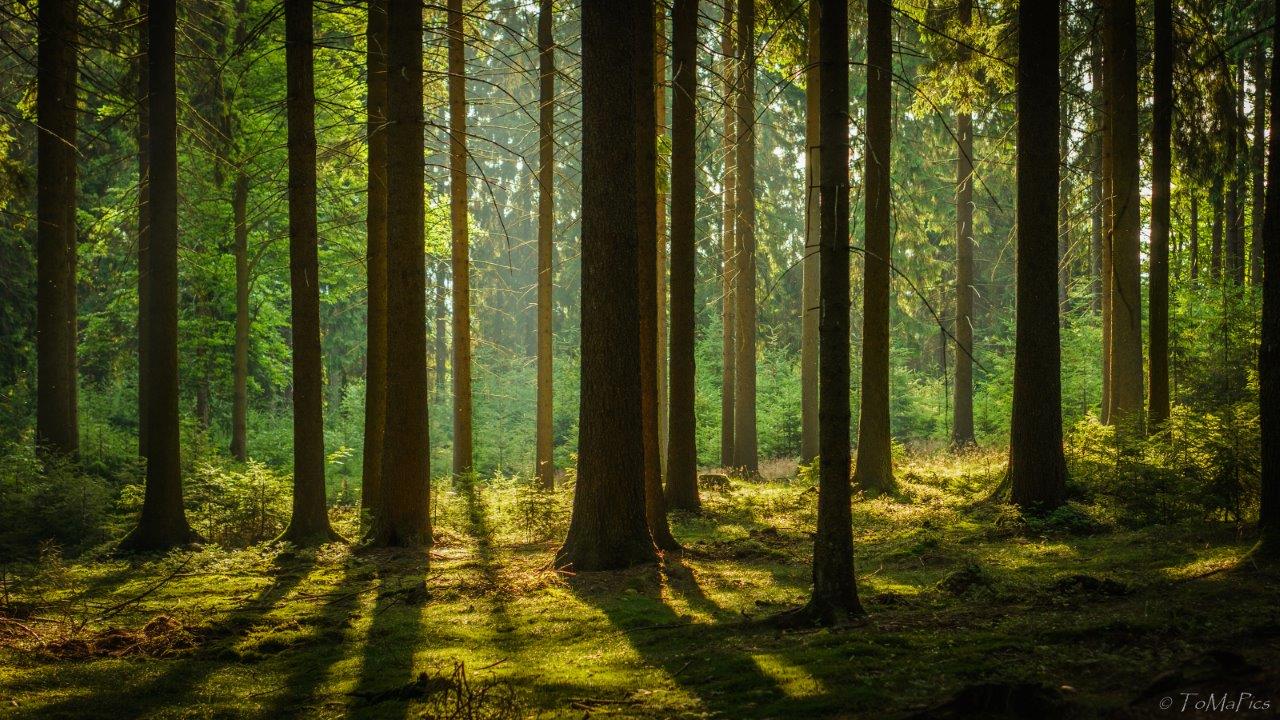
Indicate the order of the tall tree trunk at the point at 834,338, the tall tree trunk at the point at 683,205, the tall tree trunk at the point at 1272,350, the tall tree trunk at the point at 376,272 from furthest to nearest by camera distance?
the tall tree trunk at the point at 376,272 → the tall tree trunk at the point at 683,205 → the tall tree trunk at the point at 1272,350 → the tall tree trunk at the point at 834,338

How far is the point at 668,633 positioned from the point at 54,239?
44.4ft

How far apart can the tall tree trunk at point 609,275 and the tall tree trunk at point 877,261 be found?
20.5ft

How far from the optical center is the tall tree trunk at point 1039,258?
11109 mm

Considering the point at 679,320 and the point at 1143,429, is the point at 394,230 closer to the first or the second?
the point at 679,320

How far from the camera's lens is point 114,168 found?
24.9 meters

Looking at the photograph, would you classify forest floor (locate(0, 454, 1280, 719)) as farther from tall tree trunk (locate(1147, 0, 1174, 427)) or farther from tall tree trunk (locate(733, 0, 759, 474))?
tall tree trunk (locate(733, 0, 759, 474))

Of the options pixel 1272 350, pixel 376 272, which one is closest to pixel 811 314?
pixel 376 272

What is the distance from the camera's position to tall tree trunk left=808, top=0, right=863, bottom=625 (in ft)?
20.8

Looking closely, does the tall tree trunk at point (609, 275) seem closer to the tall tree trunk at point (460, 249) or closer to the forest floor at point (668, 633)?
the forest floor at point (668, 633)

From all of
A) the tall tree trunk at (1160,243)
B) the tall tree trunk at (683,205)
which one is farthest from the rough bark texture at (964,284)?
the tall tree trunk at (683,205)

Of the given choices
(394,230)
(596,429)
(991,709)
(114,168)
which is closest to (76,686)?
(596,429)

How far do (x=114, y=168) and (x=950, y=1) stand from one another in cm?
2275

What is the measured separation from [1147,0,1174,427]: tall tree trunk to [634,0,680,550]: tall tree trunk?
8.33 m

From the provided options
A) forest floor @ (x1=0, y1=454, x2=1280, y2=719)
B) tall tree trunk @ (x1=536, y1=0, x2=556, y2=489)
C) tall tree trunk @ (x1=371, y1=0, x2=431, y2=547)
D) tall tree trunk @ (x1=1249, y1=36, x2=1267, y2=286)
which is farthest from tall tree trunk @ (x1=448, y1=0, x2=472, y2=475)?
tall tree trunk @ (x1=1249, y1=36, x2=1267, y2=286)
